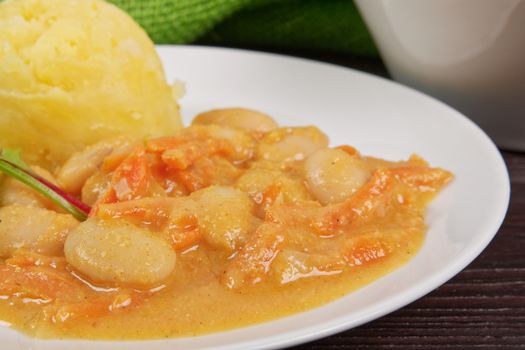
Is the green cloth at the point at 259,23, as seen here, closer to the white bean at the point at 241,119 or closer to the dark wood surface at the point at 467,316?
the white bean at the point at 241,119

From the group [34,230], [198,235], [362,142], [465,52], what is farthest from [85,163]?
[465,52]

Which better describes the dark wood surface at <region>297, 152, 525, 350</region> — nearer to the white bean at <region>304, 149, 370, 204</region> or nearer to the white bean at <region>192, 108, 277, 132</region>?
the white bean at <region>304, 149, 370, 204</region>

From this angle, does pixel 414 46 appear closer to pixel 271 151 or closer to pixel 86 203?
pixel 271 151

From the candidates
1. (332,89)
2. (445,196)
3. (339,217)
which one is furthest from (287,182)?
(332,89)

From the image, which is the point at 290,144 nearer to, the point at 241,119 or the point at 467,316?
the point at 241,119

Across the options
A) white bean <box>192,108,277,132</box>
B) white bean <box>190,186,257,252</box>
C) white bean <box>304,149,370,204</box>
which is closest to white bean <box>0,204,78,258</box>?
white bean <box>190,186,257,252</box>
